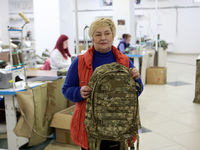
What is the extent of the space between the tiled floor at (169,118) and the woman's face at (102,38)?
185 cm

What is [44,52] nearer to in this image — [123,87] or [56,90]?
[56,90]

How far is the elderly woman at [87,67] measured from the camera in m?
1.57

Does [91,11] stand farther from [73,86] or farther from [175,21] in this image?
[73,86]

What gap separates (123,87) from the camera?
1.49 m

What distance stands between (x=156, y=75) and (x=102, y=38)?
5.39 metres

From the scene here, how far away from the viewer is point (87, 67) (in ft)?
5.29

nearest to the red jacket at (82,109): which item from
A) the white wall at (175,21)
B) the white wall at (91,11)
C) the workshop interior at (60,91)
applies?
the workshop interior at (60,91)

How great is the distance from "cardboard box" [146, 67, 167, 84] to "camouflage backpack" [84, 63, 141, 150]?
536cm

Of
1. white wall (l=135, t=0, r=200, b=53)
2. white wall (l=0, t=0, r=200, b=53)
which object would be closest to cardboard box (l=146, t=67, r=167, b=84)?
white wall (l=0, t=0, r=200, b=53)

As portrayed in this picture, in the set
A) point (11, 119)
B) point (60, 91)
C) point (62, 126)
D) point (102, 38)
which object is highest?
point (102, 38)

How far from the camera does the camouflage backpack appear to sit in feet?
4.86

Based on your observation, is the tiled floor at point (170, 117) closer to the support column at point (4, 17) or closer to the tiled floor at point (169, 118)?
the tiled floor at point (169, 118)

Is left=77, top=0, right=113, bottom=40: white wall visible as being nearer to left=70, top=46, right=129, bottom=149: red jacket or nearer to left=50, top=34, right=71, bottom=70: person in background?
left=50, top=34, right=71, bottom=70: person in background

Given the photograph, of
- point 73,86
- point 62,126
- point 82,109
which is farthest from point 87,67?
point 62,126
